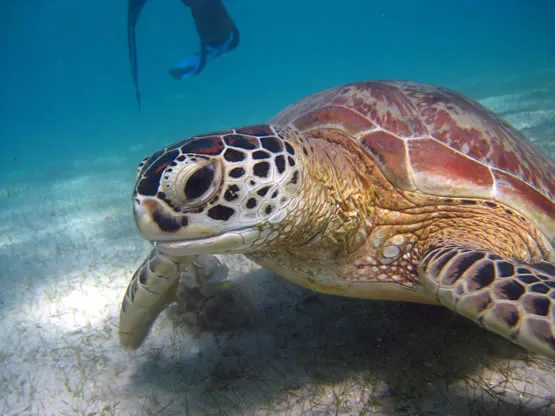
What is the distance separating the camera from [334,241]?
1.76 m

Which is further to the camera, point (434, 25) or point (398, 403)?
point (434, 25)

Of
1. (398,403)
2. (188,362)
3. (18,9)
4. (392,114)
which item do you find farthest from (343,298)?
(18,9)

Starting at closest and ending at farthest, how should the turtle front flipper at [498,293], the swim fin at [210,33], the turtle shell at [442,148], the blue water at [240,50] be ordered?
the turtle front flipper at [498,293] → the turtle shell at [442,148] → the swim fin at [210,33] → the blue water at [240,50]

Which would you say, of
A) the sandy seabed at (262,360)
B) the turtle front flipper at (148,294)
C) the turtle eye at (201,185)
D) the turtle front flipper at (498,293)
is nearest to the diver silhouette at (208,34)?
the sandy seabed at (262,360)

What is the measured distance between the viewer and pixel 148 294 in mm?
2227

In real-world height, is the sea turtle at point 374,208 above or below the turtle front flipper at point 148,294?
above

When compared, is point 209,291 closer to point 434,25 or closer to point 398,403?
point 398,403

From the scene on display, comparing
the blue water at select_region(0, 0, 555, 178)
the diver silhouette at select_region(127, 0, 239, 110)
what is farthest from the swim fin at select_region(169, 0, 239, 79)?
the blue water at select_region(0, 0, 555, 178)

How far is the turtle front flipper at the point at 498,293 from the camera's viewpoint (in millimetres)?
1104

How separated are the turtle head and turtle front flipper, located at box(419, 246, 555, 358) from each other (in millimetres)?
741

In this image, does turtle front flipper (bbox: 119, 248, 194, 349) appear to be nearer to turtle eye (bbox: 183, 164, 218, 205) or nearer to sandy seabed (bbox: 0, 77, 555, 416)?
sandy seabed (bbox: 0, 77, 555, 416)

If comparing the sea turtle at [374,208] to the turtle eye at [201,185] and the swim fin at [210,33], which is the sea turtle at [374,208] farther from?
the swim fin at [210,33]

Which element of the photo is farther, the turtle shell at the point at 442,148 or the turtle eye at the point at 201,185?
the turtle shell at the point at 442,148

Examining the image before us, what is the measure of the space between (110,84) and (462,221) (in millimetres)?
120244
